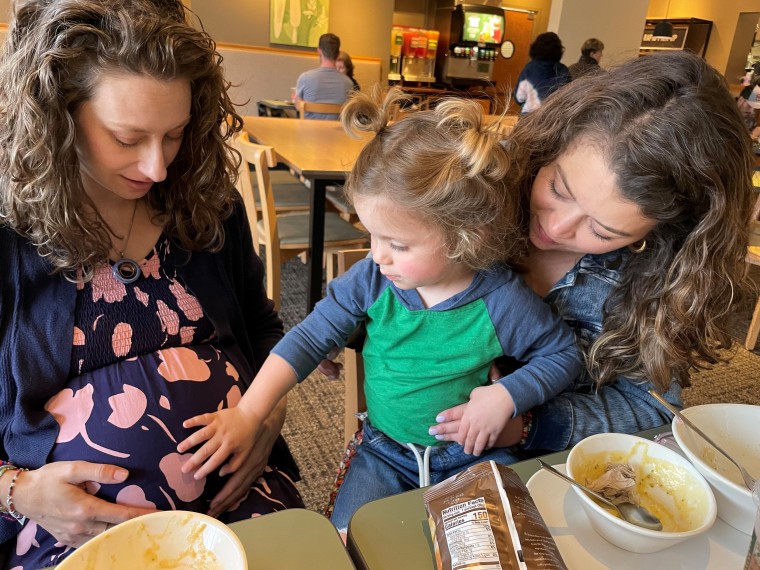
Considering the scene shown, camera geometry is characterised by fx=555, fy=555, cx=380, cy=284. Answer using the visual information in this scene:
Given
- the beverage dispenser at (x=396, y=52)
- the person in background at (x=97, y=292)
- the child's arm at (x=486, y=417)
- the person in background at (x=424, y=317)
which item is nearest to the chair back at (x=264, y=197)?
the person in background at (x=97, y=292)

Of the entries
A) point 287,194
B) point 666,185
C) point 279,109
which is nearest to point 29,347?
point 666,185

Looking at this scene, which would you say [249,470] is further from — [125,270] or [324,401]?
[324,401]

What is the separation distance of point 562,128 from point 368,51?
6797 millimetres

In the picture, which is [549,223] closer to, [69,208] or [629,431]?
[629,431]

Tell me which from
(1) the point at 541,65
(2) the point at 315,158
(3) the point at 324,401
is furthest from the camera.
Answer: (1) the point at 541,65

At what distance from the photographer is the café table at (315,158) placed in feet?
7.48

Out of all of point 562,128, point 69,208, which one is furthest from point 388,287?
point 69,208

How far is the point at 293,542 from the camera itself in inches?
23.6

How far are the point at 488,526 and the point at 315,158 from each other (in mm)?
2176

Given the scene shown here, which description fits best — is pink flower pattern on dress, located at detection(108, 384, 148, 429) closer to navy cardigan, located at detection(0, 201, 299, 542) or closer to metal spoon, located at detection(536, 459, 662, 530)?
navy cardigan, located at detection(0, 201, 299, 542)

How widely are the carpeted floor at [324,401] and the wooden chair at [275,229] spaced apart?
1.35 feet

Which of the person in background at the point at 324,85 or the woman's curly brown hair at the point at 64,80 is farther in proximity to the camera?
the person in background at the point at 324,85

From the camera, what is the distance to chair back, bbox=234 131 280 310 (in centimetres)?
219

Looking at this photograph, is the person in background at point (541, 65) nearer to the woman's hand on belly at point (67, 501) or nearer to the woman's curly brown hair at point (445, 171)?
the woman's curly brown hair at point (445, 171)
